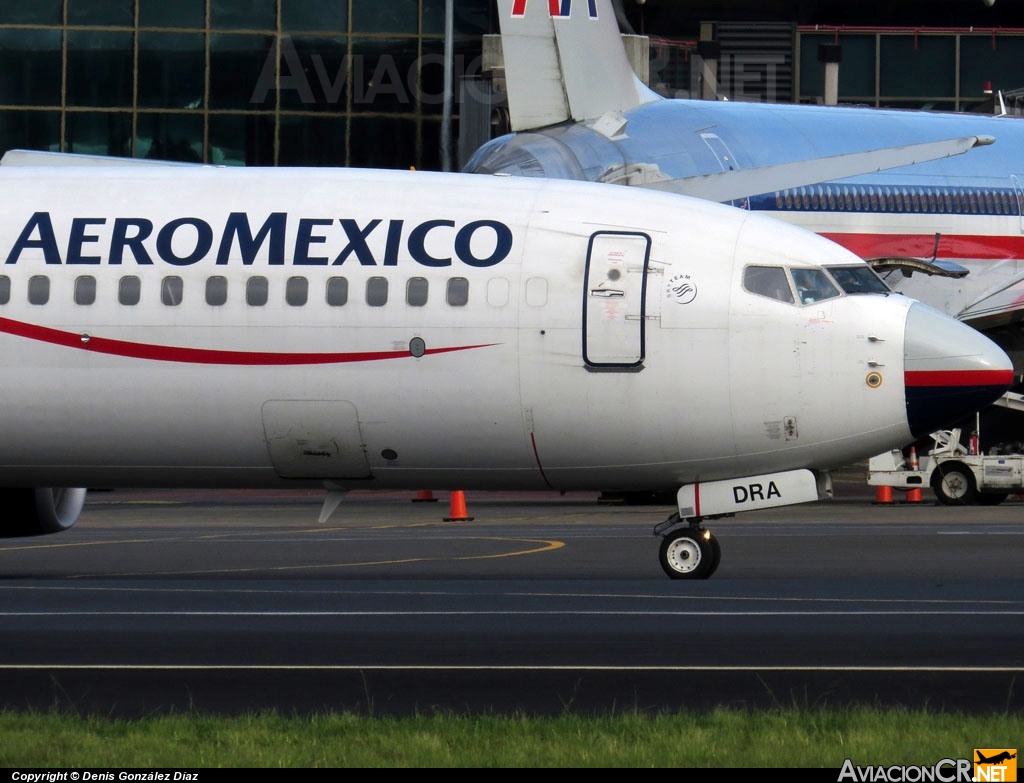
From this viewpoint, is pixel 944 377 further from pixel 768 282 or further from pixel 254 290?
pixel 254 290

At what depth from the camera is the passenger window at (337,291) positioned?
1844cm

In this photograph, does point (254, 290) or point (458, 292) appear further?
point (254, 290)

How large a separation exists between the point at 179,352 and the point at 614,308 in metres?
4.15

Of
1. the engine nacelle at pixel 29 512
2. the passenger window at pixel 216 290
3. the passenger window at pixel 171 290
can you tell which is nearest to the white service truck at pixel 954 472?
the engine nacelle at pixel 29 512

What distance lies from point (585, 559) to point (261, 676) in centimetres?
1127

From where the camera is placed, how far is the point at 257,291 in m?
18.5

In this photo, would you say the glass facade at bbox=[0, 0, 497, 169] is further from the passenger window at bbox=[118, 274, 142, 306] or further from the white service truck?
the passenger window at bbox=[118, 274, 142, 306]

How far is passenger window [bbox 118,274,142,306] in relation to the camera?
18.6 metres

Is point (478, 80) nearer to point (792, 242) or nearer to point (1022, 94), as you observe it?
point (1022, 94)

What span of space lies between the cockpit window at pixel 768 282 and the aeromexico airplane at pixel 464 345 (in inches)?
0.8

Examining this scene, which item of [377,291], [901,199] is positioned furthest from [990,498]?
[377,291]

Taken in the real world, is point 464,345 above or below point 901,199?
below

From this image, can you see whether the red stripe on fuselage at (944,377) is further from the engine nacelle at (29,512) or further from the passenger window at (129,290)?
the engine nacelle at (29,512)

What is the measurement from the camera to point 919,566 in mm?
21078
